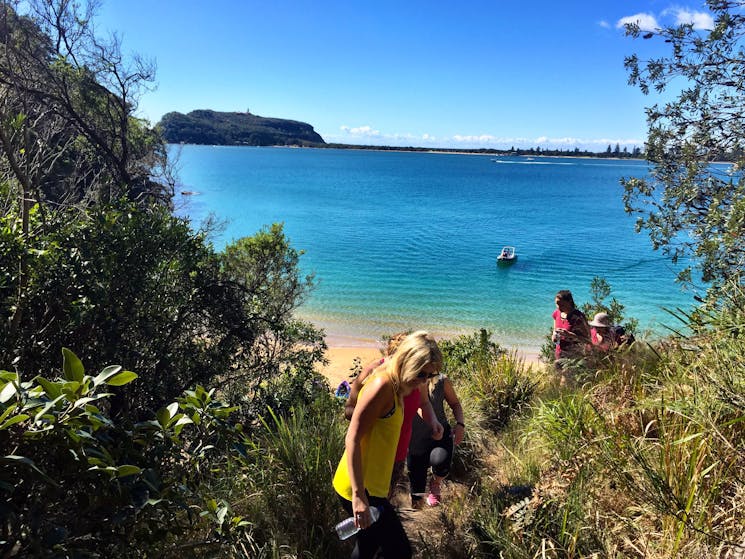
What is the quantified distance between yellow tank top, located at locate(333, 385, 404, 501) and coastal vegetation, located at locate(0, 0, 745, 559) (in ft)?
2.22

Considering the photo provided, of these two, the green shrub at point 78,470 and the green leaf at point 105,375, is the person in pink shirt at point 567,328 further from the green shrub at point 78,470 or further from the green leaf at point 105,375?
the green leaf at point 105,375

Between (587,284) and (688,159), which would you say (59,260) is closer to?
(688,159)

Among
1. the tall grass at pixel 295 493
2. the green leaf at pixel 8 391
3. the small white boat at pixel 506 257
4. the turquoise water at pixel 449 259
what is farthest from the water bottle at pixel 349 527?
the small white boat at pixel 506 257

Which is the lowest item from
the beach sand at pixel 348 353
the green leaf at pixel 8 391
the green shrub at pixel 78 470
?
the beach sand at pixel 348 353

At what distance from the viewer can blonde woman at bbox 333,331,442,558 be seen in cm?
259

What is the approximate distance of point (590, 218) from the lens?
5662 cm

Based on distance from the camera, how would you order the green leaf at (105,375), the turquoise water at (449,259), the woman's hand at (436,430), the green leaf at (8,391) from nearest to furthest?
the green leaf at (8,391), the green leaf at (105,375), the woman's hand at (436,430), the turquoise water at (449,259)

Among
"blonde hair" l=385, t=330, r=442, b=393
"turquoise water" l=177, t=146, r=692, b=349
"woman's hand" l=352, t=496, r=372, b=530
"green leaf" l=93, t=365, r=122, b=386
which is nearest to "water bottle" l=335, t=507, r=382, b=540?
"woman's hand" l=352, t=496, r=372, b=530

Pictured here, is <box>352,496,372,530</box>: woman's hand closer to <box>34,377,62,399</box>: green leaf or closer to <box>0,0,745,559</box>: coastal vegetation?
<box>0,0,745,559</box>: coastal vegetation

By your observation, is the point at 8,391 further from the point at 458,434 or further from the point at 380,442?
the point at 458,434

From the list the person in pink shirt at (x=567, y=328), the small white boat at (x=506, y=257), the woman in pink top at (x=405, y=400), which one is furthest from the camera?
the small white boat at (x=506, y=257)

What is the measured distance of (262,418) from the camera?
12.3ft

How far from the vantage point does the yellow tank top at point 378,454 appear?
270 centimetres

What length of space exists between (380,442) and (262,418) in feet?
4.64
